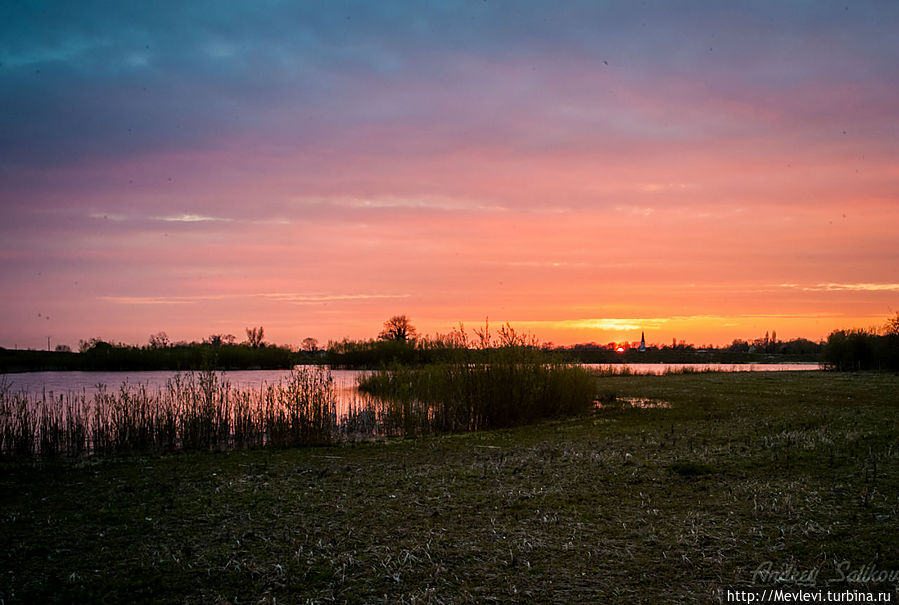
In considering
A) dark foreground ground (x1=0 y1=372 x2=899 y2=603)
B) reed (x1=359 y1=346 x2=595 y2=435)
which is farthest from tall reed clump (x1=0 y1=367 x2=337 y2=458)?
reed (x1=359 y1=346 x2=595 y2=435)

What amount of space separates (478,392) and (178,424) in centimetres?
788

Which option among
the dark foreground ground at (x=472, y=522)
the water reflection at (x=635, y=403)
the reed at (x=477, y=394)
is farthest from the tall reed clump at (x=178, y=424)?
the water reflection at (x=635, y=403)

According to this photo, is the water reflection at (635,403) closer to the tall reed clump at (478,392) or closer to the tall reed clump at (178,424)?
the tall reed clump at (478,392)

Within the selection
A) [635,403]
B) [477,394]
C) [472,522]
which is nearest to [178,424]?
[477,394]

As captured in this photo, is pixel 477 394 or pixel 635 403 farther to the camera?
pixel 635 403

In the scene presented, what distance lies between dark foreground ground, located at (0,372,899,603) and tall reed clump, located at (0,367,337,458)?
177cm

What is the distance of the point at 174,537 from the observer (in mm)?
6523

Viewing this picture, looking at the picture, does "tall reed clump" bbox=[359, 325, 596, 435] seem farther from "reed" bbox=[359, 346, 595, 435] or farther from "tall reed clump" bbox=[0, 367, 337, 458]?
"tall reed clump" bbox=[0, 367, 337, 458]

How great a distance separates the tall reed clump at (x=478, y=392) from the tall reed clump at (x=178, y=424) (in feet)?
8.57

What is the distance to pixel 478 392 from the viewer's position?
16891 millimetres

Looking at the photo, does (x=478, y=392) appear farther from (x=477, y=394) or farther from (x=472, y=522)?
(x=472, y=522)

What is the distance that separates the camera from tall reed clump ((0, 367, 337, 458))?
12734 mm

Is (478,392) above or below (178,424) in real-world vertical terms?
above

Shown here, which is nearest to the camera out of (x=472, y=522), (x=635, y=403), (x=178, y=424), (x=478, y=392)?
(x=472, y=522)
